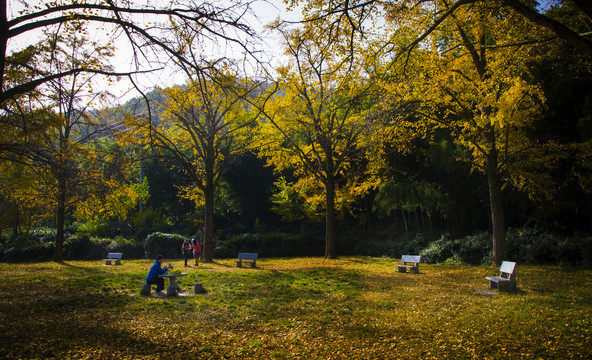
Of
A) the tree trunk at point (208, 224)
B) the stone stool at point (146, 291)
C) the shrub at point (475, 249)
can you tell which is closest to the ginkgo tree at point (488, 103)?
the shrub at point (475, 249)

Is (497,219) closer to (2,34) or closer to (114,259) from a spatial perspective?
(2,34)

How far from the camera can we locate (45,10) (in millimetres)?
6824

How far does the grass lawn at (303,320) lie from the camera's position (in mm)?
5430

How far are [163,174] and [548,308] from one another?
4038 cm

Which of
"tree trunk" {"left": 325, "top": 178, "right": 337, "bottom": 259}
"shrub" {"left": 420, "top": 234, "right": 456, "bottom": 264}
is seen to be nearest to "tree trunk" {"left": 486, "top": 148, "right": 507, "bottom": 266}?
"shrub" {"left": 420, "top": 234, "right": 456, "bottom": 264}

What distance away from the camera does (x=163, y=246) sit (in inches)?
1043

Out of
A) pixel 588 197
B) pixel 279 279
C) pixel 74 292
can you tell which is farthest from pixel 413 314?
pixel 588 197

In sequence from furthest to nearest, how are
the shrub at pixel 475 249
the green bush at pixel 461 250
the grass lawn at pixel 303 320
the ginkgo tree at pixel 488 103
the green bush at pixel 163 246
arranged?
1. the green bush at pixel 163 246
2. the green bush at pixel 461 250
3. the shrub at pixel 475 249
4. the ginkgo tree at pixel 488 103
5. the grass lawn at pixel 303 320

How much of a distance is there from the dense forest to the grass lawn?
3.38 metres

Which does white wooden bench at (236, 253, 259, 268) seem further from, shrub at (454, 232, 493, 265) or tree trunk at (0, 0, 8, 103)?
tree trunk at (0, 0, 8, 103)

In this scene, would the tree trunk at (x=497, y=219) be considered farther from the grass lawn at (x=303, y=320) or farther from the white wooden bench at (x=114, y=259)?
the white wooden bench at (x=114, y=259)

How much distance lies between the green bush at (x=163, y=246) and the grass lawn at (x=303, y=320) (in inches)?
581

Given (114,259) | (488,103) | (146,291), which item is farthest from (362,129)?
(114,259)

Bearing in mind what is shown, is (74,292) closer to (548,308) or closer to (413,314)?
(413,314)
